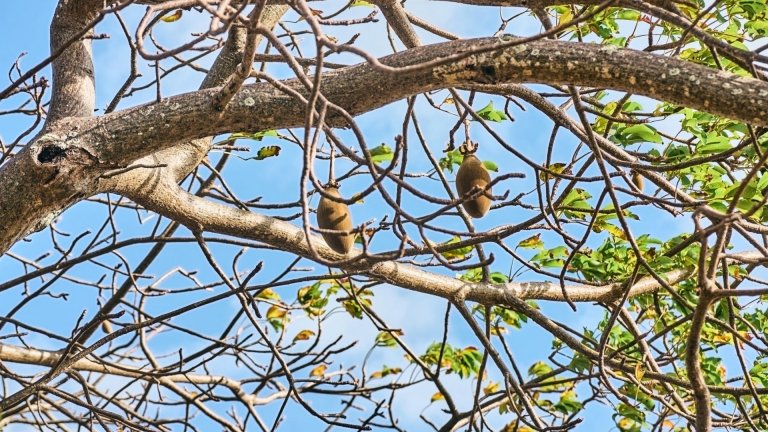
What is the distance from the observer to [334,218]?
1911 millimetres

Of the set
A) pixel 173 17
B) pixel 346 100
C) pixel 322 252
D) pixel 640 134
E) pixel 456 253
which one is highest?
pixel 173 17

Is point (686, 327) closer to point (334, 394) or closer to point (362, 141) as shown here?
point (334, 394)

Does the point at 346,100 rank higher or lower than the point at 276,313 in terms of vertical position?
lower

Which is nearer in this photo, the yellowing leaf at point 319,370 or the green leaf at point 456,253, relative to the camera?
the green leaf at point 456,253

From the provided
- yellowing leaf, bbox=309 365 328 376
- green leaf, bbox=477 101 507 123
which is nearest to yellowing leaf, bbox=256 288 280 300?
yellowing leaf, bbox=309 365 328 376

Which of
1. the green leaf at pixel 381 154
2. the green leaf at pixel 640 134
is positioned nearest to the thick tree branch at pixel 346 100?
the green leaf at pixel 640 134

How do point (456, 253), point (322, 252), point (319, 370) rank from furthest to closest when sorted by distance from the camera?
1. point (319, 370)
2. point (456, 253)
3. point (322, 252)

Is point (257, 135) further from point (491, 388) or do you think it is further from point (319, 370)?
point (491, 388)

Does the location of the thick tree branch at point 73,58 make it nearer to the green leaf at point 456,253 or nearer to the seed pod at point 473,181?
the seed pod at point 473,181

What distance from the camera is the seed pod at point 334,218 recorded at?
6.25ft

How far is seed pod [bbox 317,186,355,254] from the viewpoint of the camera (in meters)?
1.91

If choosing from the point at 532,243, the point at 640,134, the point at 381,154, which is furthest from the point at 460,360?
the point at 640,134

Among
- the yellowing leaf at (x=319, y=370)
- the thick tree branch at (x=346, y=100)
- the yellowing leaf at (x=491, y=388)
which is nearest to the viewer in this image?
the thick tree branch at (x=346, y=100)

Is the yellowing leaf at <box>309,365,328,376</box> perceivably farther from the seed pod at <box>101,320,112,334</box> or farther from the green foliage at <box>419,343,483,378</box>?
the seed pod at <box>101,320,112,334</box>
